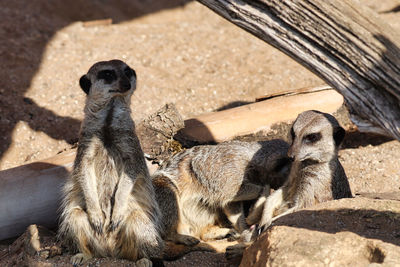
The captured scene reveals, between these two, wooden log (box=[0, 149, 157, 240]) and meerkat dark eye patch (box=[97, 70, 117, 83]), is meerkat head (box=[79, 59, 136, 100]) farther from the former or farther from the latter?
wooden log (box=[0, 149, 157, 240])

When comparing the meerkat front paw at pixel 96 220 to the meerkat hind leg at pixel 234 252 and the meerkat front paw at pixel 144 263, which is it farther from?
the meerkat hind leg at pixel 234 252

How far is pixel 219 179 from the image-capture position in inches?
156

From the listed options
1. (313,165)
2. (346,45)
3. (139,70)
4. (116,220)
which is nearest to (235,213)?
(313,165)

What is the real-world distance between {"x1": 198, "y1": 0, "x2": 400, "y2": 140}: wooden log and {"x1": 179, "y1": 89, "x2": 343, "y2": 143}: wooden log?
148 centimetres

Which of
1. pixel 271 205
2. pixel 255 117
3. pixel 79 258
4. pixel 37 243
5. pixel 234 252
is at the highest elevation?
pixel 255 117

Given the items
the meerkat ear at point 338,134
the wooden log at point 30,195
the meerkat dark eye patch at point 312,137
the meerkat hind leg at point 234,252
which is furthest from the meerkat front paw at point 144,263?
the meerkat ear at point 338,134

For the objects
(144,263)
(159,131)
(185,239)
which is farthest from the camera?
(159,131)

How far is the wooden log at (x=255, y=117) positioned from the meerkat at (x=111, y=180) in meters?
0.95

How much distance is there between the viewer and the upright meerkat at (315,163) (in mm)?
3543

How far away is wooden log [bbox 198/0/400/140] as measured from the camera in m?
2.67

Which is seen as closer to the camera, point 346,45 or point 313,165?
point 346,45

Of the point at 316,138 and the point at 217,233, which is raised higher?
the point at 316,138

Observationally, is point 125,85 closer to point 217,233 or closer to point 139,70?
point 217,233

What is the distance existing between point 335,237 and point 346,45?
0.89 meters
